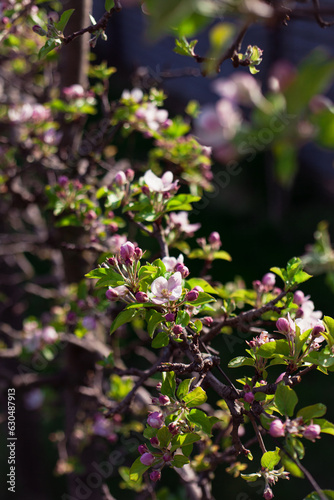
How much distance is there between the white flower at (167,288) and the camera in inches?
39.2

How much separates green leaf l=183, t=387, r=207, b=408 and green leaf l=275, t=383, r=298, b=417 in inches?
6.1

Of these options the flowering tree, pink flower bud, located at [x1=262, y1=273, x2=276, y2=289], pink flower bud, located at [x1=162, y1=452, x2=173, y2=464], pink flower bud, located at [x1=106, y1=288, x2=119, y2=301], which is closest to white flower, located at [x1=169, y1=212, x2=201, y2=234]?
the flowering tree

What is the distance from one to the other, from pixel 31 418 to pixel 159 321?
7.56 feet

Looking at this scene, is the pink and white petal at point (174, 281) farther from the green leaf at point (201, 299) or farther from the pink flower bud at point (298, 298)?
the pink flower bud at point (298, 298)

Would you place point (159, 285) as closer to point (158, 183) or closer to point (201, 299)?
point (201, 299)

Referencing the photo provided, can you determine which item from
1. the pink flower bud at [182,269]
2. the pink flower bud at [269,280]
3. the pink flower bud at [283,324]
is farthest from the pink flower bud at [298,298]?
the pink flower bud at [182,269]

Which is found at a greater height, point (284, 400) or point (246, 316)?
point (284, 400)

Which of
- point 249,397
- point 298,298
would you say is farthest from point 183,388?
point 298,298

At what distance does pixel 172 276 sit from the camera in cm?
100

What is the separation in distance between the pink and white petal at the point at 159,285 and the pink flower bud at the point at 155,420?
0.84ft

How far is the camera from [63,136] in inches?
85.2

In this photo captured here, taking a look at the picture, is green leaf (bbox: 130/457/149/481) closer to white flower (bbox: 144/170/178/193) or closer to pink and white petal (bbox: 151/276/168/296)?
pink and white petal (bbox: 151/276/168/296)

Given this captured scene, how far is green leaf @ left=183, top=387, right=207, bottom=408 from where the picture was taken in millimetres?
995

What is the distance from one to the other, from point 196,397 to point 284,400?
0.61 feet
